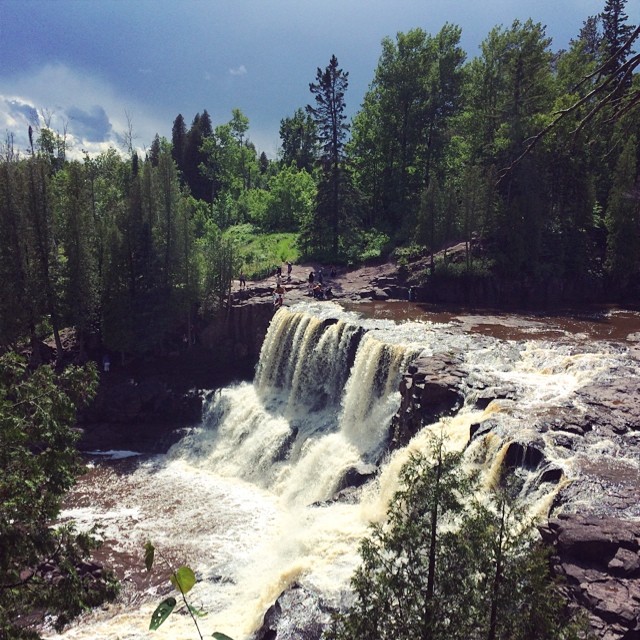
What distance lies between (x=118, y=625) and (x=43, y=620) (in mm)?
2458

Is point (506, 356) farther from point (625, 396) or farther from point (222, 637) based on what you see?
point (222, 637)

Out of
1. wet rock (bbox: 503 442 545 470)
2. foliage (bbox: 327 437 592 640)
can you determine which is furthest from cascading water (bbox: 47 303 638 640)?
foliage (bbox: 327 437 592 640)

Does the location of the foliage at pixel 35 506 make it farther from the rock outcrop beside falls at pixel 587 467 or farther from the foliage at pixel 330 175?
the foliage at pixel 330 175

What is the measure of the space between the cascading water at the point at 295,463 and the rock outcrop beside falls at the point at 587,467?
46cm

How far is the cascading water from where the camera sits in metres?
15.5

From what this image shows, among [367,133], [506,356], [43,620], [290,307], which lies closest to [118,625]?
[43,620]

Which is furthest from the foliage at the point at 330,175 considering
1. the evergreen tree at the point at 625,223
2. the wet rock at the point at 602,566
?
the wet rock at the point at 602,566

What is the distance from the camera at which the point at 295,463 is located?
971 inches

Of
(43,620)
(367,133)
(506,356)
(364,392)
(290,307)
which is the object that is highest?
(367,133)

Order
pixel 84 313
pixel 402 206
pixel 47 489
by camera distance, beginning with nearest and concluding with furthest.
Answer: pixel 47 489, pixel 84 313, pixel 402 206

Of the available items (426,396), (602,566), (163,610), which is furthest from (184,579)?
(426,396)

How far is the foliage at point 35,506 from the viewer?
7758 mm

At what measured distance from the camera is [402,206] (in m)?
47.4

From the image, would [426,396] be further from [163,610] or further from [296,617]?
[163,610]
